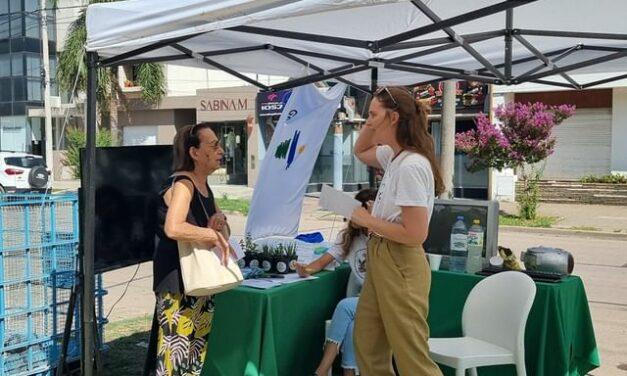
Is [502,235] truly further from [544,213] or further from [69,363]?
[69,363]

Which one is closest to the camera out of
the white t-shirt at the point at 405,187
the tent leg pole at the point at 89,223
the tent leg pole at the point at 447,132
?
the white t-shirt at the point at 405,187

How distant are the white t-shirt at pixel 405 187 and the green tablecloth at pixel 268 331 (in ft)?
3.34

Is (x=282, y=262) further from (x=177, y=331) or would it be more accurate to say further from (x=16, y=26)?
(x=16, y=26)

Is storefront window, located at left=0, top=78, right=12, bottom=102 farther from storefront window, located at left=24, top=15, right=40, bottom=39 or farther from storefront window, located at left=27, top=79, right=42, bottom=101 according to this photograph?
storefront window, located at left=24, top=15, right=40, bottom=39

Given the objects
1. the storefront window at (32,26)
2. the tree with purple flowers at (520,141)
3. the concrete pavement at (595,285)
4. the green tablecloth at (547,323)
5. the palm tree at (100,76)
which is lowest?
the concrete pavement at (595,285)

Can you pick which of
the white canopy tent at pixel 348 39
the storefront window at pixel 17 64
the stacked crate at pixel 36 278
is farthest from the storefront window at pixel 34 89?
the stacked crate at pixel 36 278

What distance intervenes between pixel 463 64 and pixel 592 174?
644 inches

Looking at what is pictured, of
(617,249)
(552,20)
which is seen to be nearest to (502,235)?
(617,249)

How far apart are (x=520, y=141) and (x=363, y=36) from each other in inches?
411

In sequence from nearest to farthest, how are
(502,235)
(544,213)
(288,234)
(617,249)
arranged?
(288,234)
(617,249)
(502,235)
(544,213)

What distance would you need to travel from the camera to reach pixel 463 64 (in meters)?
6.24

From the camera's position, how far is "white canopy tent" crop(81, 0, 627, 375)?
333 cm

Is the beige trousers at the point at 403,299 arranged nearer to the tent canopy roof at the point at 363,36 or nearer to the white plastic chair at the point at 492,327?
the white plastic chair at the point at 492,327

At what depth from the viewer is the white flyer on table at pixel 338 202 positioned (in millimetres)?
3205
